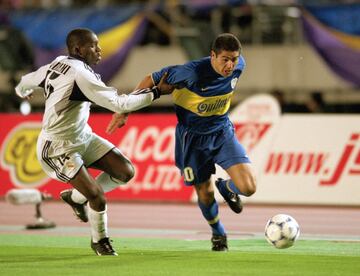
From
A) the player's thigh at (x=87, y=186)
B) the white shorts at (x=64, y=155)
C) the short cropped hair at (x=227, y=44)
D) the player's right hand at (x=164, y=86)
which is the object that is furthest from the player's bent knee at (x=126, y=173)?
the short cropped hair at (x=227, y=44)

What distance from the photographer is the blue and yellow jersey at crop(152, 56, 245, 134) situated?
11070mm

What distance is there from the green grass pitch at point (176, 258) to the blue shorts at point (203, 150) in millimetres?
896

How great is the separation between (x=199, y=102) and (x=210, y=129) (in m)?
0.35

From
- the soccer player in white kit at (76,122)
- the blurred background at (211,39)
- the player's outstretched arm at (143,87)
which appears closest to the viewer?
the player's outstretched arm at (143,87)

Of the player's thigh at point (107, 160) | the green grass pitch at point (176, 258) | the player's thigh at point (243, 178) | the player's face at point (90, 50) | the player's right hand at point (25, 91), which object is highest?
the player's face at point (90, 50)

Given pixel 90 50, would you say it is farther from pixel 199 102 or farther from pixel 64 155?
pixel 199 102

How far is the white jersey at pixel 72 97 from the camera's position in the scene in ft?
33.7

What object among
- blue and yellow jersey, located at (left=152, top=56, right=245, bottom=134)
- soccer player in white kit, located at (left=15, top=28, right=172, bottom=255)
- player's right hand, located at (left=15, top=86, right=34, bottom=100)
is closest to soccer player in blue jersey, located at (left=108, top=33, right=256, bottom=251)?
blue and yellow jersey, located at (left=152, top=56, right=245, bottom=134)

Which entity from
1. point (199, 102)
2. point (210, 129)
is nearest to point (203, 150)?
point (210, 129)

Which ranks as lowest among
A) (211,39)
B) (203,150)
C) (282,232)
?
(282,232)

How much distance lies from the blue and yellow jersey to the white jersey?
2.61 feet

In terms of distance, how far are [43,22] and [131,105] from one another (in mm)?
13637

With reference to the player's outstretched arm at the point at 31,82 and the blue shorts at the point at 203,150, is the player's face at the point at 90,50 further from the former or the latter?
the blue shorts at the point at 203,150

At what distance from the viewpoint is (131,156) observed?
61.5 feet
